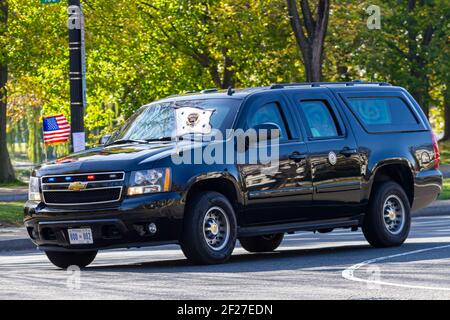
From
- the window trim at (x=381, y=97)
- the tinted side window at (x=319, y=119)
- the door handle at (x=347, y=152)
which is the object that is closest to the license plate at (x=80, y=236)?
the tinted side window at (x=319, y=119)

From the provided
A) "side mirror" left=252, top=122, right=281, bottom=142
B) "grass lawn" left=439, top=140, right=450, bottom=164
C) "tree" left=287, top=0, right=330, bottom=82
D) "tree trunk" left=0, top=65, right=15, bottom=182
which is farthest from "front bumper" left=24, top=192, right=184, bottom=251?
"grass lawn" left=439, top=140, right=450, bottom=164

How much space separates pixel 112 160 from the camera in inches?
523

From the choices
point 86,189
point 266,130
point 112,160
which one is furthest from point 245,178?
point 86,189

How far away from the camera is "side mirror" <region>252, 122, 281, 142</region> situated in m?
14.1

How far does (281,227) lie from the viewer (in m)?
14.5

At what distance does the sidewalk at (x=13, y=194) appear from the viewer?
117 ft

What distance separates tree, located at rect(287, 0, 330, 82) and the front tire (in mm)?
19896

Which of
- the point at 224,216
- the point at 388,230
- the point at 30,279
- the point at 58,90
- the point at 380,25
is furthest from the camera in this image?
the point at 380,25

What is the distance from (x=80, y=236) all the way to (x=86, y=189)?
19.9 inches

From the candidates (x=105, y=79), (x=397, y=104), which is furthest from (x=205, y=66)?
(x=397, y=104)

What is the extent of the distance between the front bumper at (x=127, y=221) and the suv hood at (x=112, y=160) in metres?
0.38

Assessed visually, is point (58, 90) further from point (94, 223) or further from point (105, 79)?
point (94, 223)

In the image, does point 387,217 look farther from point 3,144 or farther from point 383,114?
point 3,144

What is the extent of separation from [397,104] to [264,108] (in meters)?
2.42
